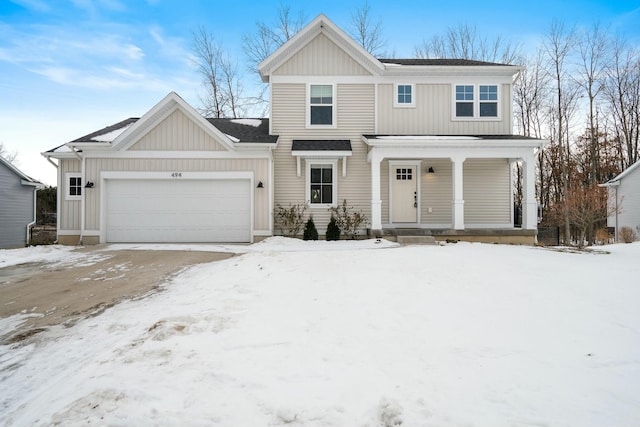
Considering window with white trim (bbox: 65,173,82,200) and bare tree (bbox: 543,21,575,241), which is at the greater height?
bare tree (bbox: 543,21,575,241)

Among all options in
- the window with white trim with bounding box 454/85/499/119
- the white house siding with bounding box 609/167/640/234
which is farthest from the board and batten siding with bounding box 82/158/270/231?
the white house siding with bounding box 609/167/640/234

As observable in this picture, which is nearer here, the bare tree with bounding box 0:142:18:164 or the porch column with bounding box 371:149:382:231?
the porch column with bounding box 371:149:382:231

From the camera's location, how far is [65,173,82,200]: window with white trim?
1153 cm

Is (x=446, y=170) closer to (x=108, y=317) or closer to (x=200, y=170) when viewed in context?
(x=200, y=170)

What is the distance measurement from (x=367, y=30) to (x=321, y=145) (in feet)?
44.4

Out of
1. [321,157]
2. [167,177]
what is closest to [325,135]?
[321,157]

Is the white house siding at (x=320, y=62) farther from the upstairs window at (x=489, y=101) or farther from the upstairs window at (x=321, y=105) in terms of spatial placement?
the upstairs window at (x=489, y=101)

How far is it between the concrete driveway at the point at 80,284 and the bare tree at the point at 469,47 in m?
21.3

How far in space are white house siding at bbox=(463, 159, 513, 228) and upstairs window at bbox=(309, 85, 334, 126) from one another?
5.53 m

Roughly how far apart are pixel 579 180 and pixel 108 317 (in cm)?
2683

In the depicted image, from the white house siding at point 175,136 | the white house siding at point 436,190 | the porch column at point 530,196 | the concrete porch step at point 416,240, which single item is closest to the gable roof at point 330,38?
the white house siding at point 175,136

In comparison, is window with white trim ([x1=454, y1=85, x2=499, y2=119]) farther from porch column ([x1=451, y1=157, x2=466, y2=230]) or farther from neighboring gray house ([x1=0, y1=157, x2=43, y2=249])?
neighboring gray house ([x1=0, y1=157, x2=43, y2=249])

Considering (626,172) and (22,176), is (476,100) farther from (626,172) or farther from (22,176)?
(22,176)

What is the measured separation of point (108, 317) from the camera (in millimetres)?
4473
